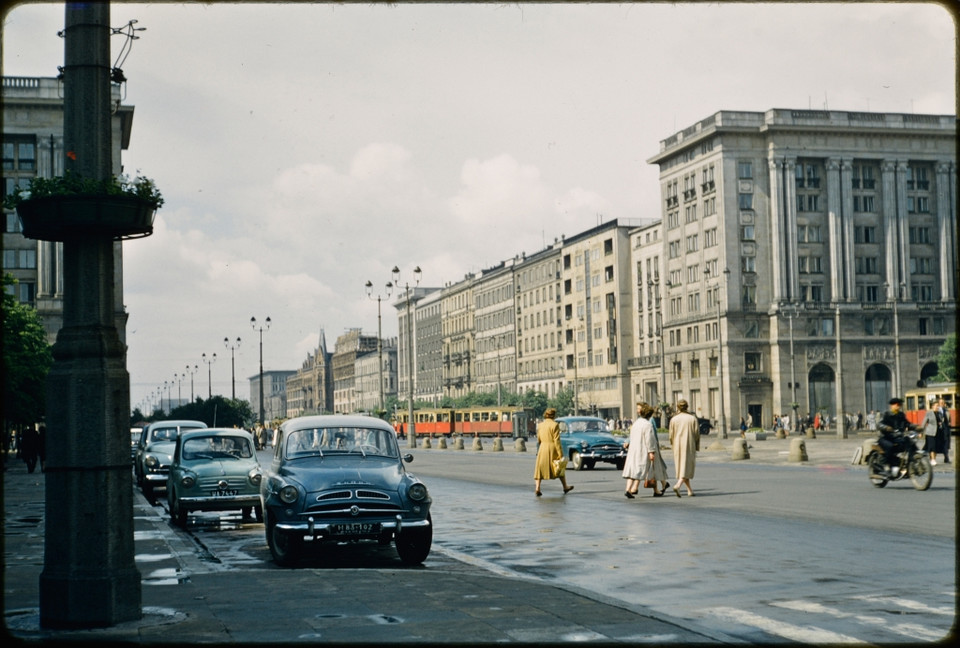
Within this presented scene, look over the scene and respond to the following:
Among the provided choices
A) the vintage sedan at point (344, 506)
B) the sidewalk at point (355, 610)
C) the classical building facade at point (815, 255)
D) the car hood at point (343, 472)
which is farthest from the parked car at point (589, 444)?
the classical building facade at point (815, 255)

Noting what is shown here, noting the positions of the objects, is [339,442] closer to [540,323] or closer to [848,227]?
[848,227]

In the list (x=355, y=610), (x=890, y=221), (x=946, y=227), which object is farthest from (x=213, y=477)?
(x=946, y=227)

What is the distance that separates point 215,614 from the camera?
30.6ft

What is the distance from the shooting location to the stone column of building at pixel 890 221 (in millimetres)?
109000

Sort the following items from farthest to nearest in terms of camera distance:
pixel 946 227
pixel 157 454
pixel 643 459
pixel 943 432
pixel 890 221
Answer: pixel 946 227 < pixel 890 221 < pixel 943 432 < pixel 157 454 < pixel 643 459

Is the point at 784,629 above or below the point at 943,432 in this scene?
below

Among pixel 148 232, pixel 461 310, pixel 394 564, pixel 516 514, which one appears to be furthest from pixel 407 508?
pixel 461 310

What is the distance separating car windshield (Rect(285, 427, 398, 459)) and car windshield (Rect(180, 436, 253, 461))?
644 cm

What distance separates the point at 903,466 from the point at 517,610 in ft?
59.5

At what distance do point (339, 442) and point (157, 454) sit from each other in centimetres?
1589

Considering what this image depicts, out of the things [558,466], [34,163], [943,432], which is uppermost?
[34,163]

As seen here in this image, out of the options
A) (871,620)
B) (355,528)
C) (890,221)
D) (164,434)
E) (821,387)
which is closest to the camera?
(871,620)

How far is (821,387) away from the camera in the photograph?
10612cm

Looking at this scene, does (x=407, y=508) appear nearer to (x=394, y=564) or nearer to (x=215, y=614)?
(x=394, y=564)
